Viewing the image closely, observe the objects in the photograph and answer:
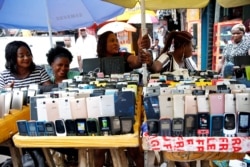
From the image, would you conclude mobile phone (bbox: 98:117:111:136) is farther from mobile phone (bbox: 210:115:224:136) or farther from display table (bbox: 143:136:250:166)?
mobile phone (bbox: 210:115:224:136)

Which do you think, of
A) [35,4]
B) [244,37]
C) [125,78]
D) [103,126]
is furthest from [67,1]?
[103,126]

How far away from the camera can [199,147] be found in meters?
1.51

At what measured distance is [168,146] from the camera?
5.06 ft

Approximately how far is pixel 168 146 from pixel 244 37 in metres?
3.19

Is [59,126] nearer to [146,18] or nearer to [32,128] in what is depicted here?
[32,128]

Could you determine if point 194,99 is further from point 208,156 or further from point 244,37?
point 244,37

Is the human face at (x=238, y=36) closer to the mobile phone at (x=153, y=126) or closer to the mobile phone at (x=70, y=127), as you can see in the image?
the mobile phone at (x=153, y=126)

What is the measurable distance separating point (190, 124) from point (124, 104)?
36cm

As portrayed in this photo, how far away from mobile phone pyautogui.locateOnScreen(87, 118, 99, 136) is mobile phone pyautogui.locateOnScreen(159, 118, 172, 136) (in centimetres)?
34

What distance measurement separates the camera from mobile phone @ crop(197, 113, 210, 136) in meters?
1.51

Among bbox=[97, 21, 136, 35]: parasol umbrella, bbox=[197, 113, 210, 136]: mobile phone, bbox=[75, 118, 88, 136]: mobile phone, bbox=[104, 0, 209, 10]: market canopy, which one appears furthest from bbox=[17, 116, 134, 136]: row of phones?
bbox=[97, 21, 136, 35]: parasol umbrella

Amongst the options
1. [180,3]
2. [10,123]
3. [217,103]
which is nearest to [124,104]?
[217,103]

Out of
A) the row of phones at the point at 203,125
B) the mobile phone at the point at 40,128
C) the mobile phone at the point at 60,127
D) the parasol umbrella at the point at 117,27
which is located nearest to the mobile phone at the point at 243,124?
the row of phones at the point at 203,125

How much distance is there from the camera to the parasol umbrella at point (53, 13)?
4.02 metres
